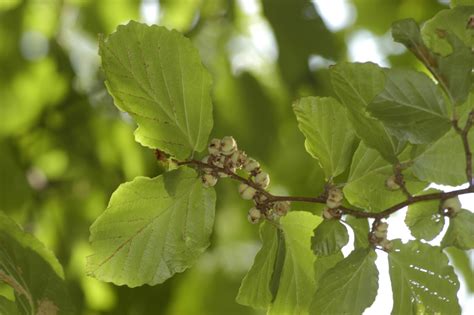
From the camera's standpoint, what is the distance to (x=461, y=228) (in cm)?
69

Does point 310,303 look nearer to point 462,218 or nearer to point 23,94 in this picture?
point 462,218

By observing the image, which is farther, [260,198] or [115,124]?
[115,124]

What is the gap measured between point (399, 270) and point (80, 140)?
86cm

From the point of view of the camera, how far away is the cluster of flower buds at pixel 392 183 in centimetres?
69

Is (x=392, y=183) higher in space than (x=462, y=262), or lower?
lower

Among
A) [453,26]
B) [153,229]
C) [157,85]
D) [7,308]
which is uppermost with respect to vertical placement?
[453,26]

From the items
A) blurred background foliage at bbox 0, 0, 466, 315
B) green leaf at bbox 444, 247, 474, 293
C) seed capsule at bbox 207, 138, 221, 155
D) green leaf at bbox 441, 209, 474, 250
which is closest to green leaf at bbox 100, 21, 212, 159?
seed capsule at bbox 207, 138, 221, 155

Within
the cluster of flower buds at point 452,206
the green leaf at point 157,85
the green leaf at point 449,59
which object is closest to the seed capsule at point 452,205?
the cluster of flower buds at point 452,206

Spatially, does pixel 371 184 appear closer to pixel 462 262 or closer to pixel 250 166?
pixel 250 166

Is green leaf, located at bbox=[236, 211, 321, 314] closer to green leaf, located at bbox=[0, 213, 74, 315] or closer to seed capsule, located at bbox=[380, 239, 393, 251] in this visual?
seed capsule, located at bbox=[380, 239, 393, 251]

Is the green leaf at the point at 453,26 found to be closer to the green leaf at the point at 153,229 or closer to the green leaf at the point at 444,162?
the green leaf at the point at 444,162

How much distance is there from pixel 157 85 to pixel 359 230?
207mm

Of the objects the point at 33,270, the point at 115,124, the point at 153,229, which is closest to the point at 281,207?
the point at 153,229

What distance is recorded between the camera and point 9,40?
58.1 inches
